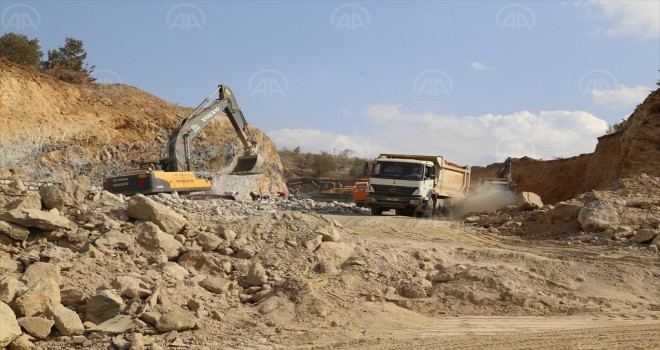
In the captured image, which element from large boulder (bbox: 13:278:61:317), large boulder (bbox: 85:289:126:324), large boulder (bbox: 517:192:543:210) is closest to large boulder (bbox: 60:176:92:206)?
large boulder (bbox: 13:278:61:317)

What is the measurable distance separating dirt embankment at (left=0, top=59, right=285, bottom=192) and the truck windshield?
552 inches

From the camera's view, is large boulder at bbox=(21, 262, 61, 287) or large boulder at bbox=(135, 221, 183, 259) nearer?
large boulder at bbox=(21, 262, 61, 287)

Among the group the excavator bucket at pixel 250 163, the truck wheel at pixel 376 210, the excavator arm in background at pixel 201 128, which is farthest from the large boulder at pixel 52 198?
the excavator bucket at pixel 250 163

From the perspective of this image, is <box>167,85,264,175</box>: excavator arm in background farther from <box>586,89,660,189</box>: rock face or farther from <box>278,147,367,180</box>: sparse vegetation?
<box>278,147,367,180</box>: sparse vegetation

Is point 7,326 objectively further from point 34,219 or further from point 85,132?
point 85,132

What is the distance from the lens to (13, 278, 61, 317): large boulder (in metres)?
6.70

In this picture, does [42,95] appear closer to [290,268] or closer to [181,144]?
[181,144]

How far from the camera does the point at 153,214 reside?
9.51 meters

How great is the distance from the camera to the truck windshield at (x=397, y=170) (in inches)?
761

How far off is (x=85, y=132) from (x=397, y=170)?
16.8m

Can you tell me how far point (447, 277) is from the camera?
30.5 feet

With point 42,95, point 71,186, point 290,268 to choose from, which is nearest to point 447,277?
point 290,268

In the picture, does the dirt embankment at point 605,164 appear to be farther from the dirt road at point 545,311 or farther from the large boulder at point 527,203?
the dirt road at point 545,311

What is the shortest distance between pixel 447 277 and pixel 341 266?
1.62 meters
